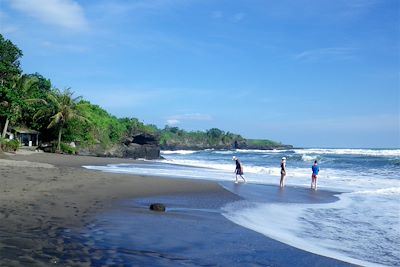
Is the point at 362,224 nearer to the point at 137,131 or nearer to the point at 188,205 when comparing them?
the point at 188,205

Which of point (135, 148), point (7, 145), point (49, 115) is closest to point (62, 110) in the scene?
point (49, 115)

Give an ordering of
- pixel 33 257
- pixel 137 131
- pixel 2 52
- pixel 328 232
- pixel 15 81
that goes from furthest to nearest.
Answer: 1. pixel 137 131
2. pixel 15 81
3. pixel 2 52
4. pixel 328 232
5. pixel 33 257

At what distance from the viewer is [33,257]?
15.7ft

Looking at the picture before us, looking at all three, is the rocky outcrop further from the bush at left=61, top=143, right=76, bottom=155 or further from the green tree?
the green tree

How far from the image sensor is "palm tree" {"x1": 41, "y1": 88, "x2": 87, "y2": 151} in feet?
131

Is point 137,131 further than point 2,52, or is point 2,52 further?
point 137,131

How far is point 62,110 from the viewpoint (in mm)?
40406

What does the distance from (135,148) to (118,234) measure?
49.9m

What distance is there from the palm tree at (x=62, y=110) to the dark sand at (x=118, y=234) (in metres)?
29.4

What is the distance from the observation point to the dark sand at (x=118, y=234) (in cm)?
519

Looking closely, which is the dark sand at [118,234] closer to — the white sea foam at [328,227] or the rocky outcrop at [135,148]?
the white sea foam at [328,227]

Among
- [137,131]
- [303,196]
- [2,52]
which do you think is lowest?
[303,196]

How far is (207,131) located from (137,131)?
87.2 m

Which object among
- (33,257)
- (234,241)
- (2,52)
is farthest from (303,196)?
(2,52)
